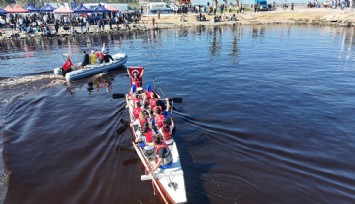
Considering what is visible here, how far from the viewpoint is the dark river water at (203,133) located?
925 centimetres

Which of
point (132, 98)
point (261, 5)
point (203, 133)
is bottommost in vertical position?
point (203, 133)

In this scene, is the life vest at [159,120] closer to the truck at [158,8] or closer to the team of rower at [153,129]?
the team of rower at [153,129]

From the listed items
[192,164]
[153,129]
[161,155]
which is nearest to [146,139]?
[153,129]

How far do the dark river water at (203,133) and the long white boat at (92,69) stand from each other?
56cm

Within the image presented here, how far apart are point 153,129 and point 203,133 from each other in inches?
124

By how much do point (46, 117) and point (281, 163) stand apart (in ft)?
41.1

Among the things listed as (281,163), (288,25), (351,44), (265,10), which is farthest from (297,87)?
(265,10)

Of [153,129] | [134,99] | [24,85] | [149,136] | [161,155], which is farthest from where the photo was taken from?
[24,85]

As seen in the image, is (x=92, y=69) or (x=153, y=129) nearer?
(x=153, y=129)

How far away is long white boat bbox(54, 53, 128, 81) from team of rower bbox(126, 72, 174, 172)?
8.51 metres

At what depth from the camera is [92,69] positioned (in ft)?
74.0

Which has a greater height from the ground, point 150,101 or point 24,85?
point 150,101

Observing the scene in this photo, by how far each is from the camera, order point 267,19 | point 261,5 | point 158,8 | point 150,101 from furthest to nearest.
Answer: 1. point 158,8
2. point 261,5
3. point 267,19
4. point 150,101

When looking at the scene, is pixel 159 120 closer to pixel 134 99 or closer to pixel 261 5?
pixel 134 99
